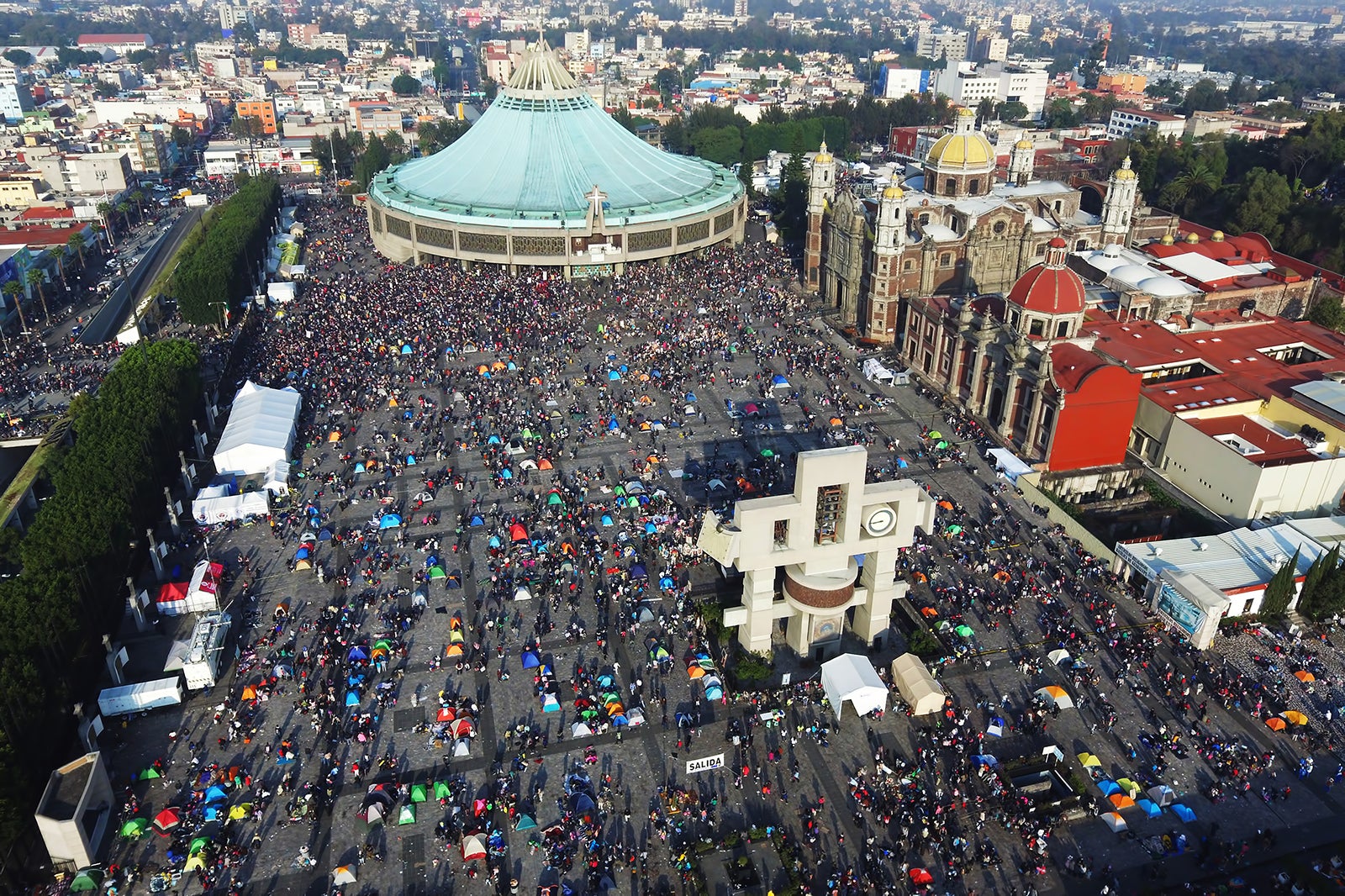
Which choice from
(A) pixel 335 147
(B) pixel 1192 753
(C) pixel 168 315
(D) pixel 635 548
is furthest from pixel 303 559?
(A) pixel 335 147

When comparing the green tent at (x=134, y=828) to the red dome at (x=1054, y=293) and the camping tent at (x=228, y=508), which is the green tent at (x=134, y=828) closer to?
the camping tent at (x=228, y=508)

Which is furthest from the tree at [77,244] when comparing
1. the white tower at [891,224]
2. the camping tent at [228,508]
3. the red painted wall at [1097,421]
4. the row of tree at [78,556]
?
the red painted wall at [1097,421]

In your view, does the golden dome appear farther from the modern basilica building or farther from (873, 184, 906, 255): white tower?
the modern basilica building

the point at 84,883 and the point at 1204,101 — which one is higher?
the point at 1204,101

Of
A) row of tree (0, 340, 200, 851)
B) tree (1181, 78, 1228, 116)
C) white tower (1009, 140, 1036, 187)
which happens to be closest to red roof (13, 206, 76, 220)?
row of tree (0, 340, 200, 851)

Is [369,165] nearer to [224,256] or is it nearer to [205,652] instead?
[224,256]

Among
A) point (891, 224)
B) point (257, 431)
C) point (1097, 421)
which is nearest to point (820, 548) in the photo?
point (1097, 421)
